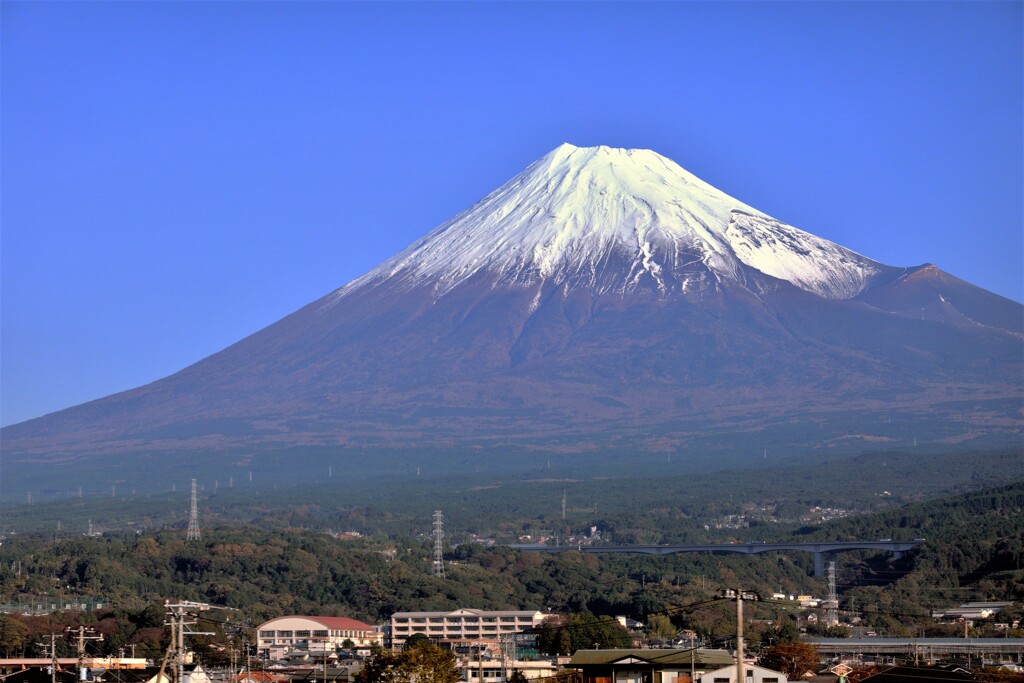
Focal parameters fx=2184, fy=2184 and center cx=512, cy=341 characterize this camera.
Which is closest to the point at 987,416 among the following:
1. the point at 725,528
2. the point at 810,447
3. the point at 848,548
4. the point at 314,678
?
the point at 810,447

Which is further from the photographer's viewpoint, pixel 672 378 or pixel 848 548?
pixel 672 378

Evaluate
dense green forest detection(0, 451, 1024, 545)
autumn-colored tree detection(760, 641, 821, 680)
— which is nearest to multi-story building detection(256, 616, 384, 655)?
autumn-colored tree detection(760, 641, 821, 680)

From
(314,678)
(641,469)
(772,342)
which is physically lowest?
(314,678)

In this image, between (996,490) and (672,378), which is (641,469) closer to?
(672,378)

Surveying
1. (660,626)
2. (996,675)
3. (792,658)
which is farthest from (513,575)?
(996,675)

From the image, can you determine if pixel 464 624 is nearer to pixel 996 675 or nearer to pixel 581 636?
pixel 581 636

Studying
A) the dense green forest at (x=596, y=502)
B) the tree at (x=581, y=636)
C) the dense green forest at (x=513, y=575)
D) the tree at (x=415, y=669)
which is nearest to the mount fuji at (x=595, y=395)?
the dense green forest at (x=596, y=502)

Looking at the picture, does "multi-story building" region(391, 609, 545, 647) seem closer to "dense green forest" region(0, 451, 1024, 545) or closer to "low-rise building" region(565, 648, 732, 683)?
"low-rise building" region(565, 648, 732, 683)
